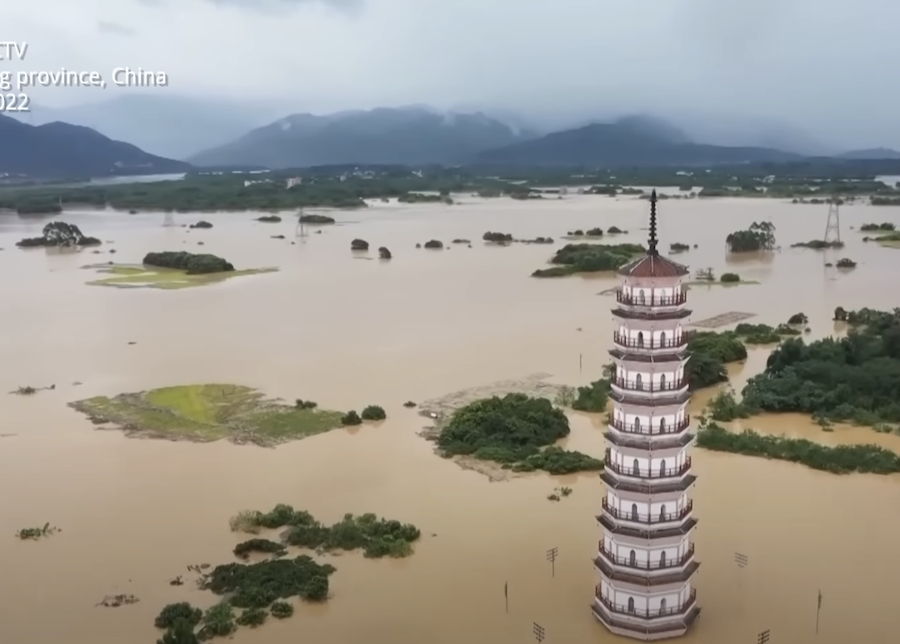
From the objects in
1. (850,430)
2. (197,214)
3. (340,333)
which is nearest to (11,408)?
(340,333)

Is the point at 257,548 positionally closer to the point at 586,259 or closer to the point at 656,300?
the point at 656,300

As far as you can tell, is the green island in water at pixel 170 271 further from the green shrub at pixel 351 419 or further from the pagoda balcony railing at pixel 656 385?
the pagoda balcony railing at pixel 656 385

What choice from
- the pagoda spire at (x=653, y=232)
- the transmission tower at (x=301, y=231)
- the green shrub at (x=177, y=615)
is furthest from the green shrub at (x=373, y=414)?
the transmission tower at (x=301, y=231)

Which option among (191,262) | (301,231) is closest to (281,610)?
(191,262)

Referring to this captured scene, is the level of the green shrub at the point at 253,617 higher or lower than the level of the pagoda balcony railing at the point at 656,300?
lower

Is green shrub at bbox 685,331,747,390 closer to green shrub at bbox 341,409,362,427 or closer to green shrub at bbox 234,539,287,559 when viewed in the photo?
green shrub at bbox 341,409,362,427

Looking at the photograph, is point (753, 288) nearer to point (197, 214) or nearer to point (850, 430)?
point (850, 430)
